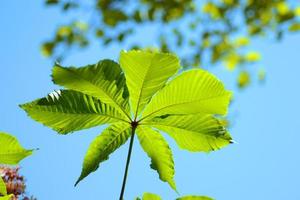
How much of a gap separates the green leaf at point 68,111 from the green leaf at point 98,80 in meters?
0.02

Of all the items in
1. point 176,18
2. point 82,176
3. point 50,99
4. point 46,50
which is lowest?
point 82,176

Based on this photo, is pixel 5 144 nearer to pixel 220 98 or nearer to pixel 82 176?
pixel 82 176

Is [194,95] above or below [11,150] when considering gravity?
above

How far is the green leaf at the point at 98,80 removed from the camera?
0.82 metres

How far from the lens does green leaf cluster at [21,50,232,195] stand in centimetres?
83

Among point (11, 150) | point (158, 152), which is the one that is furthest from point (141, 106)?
point (11, 150)

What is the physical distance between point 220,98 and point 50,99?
1.00ft

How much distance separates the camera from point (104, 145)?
0.87 m

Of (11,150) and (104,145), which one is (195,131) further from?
(11,150)

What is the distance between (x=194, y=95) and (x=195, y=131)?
7cm

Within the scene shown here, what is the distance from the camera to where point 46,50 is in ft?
19.0

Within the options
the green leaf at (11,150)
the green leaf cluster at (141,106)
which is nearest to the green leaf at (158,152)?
the green leaf cluster at (141,106)

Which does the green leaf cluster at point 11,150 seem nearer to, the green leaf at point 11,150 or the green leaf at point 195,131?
the green leaf at point 11,150

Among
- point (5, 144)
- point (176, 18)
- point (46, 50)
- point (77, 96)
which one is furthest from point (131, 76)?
point (46, 50)
